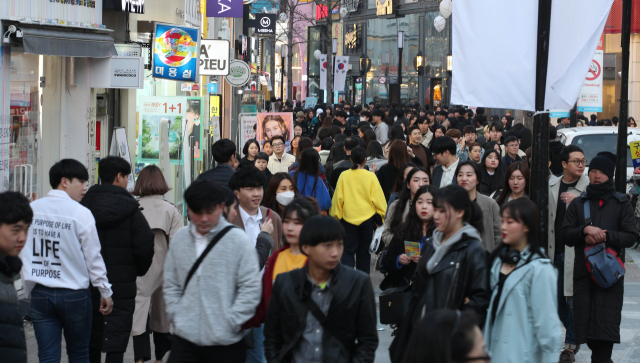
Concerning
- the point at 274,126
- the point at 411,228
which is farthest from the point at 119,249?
the point at 274,126

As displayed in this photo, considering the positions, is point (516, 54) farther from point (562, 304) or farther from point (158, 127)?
point (158, 127)

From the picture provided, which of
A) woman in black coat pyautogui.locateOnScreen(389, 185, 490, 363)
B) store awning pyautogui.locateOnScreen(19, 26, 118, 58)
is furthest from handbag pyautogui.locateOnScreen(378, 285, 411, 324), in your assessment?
store awning pyautogui.locateOnScreen(19, 26, 118, 58)

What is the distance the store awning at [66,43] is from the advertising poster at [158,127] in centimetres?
109

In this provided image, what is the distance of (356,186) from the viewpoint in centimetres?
923

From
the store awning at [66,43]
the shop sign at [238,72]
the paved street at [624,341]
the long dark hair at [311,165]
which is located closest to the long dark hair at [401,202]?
the paved street at [624,341]

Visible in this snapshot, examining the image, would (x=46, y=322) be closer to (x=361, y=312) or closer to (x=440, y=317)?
(x=361, y=312)

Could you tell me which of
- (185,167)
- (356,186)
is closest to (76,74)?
(185,167)

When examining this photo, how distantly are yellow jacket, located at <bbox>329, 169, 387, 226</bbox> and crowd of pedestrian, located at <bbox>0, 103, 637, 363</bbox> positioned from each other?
3.20 ft

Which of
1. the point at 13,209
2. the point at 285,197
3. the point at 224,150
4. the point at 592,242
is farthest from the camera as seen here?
the point at 224,150

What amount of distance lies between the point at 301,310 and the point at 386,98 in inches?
2285

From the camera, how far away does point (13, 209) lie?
4188 millimetres

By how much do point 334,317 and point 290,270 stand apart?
48 cm

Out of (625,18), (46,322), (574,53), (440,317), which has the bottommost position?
(46,322)

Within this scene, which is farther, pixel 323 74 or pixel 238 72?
pixel 323 74
